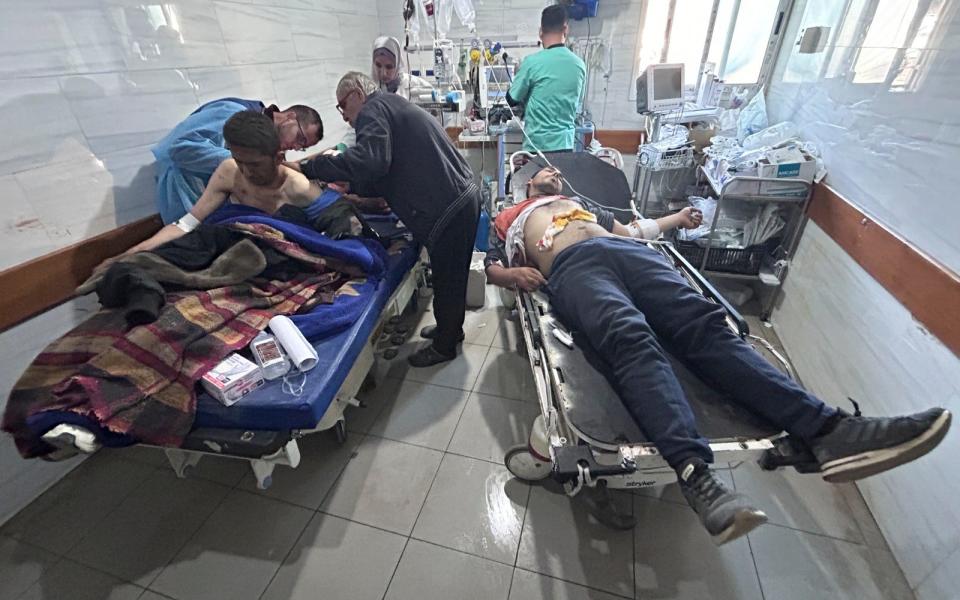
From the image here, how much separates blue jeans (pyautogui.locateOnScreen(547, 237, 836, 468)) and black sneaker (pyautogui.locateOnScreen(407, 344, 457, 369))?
2.59 feet

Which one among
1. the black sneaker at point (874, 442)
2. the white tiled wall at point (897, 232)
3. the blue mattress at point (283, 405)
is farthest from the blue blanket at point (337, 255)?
the white tiled wall at point (897, 232)

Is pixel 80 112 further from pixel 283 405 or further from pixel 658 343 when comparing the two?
pixel 658 343

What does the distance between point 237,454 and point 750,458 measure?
1.51 meters

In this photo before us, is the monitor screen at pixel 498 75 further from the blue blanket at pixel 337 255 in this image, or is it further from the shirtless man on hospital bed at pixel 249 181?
the blue blanket at pixel 337 255

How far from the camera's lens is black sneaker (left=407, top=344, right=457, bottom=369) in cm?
221

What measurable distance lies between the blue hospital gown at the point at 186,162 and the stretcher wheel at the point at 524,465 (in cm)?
175

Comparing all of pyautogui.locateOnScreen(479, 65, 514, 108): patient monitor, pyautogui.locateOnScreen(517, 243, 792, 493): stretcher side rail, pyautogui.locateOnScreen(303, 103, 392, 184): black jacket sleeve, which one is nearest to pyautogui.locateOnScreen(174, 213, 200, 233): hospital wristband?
pyautogui.locateOnScreen(303, 103, 392, 184): black jacket sleeve

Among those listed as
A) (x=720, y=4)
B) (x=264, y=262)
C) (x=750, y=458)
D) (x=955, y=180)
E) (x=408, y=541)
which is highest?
(x=720, y=4)

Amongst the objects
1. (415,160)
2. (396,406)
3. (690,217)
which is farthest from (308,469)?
(690,217)

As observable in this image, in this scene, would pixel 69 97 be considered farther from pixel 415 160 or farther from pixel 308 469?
pixel 308 469

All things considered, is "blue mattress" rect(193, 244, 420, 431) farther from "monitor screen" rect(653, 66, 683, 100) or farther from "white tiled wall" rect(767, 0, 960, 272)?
"monitor screen" rect(653, 66, 683, 100)

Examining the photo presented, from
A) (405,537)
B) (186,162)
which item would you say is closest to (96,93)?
(186,162)

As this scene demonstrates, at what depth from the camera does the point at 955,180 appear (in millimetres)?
1347

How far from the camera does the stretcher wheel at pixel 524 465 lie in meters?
1.56
